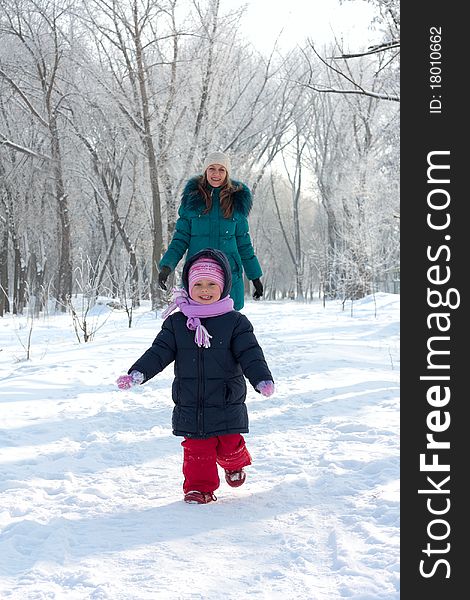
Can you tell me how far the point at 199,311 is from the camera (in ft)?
9.80

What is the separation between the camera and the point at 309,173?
33500mm

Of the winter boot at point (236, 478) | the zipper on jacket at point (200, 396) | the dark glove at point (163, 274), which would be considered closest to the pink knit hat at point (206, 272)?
the zipper on jacket at point (200, 396)

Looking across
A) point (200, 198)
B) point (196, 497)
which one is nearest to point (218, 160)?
point (200, 198)

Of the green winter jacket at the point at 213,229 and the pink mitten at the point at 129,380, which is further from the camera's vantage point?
the green winter jacket at the point at 213,229

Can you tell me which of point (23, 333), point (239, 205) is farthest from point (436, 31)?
point (23, 333)

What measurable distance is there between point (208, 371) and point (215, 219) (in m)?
1.69

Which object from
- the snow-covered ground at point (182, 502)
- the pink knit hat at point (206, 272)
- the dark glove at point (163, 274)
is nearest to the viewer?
the snow-covered ground at point (182, 502)

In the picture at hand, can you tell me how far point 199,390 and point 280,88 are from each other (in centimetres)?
2368

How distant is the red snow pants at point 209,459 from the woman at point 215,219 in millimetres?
1448

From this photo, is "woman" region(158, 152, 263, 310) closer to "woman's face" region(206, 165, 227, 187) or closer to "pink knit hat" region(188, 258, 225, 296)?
"woman's face" region(206, 165, 227, 187)

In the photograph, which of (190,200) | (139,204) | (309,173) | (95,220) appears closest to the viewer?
(190,200)

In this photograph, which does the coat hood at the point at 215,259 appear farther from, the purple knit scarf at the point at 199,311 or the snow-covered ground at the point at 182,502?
the snow-covered ground at the point at 182,502

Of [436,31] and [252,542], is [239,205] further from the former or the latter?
[252,542]

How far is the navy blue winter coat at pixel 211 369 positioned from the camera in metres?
2.92
